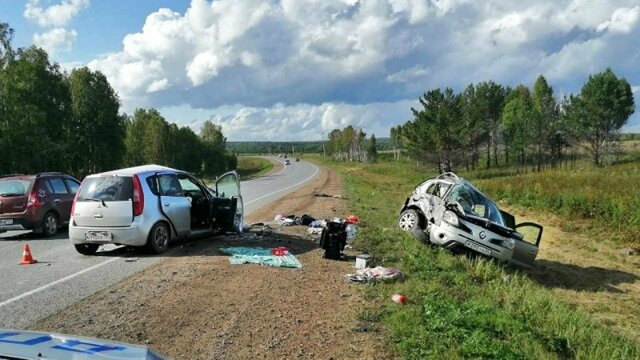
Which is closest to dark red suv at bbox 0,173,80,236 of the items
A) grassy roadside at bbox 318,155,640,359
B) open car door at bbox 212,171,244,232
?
open car door at bbox 212,171,244,232

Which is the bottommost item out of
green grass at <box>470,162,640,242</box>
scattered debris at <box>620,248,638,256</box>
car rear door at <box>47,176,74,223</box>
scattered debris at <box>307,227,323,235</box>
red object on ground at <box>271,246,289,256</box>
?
scattered debris at <box>620,248,638,256</box>

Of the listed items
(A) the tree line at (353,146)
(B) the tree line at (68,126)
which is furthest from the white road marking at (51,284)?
A: (A) the tree line at (353,146)

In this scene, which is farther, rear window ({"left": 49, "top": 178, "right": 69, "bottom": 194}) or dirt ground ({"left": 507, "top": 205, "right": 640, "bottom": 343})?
rear window ({"left": 49, "top": 178, "right": 69, "bottom": 194})

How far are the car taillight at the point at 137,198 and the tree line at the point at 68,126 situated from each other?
109 ft

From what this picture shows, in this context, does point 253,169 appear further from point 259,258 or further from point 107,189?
point 259,258

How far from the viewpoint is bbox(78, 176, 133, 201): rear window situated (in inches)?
402

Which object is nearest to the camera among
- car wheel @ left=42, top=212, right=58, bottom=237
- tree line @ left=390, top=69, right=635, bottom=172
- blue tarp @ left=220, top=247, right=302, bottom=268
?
blue tarp @ left=220, top=247, right=302, bottom=268

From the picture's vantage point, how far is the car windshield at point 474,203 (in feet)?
41.6

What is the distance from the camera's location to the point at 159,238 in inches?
419

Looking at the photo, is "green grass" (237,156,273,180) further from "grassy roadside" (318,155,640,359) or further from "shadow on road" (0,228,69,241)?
"grassy roadside" (318,155,640,359)

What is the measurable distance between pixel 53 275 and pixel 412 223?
28.3 feet

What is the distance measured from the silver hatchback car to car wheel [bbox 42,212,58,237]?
144 inches

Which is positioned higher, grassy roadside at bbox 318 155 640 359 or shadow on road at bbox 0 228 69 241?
shadow on road at bbox 0 228 69 241

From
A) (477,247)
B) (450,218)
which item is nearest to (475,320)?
(477,247)
